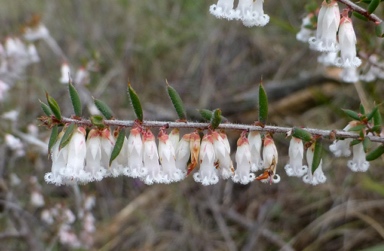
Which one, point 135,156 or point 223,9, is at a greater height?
point 223,9

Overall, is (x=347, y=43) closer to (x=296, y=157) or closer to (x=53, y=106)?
(x=296, y=157)

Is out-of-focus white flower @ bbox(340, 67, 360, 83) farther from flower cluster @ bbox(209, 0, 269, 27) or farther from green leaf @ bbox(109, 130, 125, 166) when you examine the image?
green leaf @ bbox(109, 130, 125, 166)

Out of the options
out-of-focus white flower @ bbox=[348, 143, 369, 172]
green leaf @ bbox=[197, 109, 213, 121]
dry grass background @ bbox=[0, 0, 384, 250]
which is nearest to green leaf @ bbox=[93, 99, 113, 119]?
green leaf @ bbox=[197, 109, 213, 121]

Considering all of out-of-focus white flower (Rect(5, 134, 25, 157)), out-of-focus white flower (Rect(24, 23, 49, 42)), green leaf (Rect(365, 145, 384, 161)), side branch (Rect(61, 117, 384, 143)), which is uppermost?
out-of-focus white flower (Rect(24, 23, 49, 42))

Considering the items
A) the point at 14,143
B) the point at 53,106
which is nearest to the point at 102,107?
the point at 53,106

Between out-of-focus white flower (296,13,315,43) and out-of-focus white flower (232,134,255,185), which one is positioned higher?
out-of-focus white flower (296,13,315,43)

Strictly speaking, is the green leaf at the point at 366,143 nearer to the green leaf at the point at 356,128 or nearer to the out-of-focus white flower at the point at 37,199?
the green leaf at the point at 356,128

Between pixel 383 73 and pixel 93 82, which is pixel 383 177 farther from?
pixel 93 82
